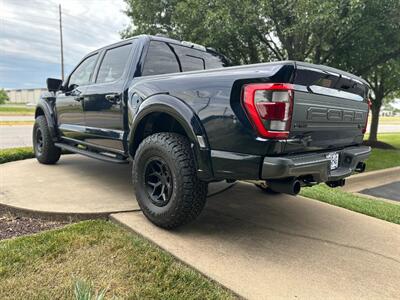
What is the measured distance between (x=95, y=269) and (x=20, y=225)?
1238 millimetres

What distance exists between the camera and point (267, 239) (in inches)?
118

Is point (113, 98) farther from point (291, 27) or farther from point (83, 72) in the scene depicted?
point (291, 27)

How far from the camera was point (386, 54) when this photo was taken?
9.12m

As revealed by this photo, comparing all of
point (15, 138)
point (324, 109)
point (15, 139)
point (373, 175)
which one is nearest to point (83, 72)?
point (324, 109)

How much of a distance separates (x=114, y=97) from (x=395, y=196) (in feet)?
18.9

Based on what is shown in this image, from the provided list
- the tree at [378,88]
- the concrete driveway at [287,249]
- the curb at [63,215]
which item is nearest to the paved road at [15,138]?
the curb at [63,215]

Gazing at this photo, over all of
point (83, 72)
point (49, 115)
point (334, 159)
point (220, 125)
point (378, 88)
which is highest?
point (378, 88)

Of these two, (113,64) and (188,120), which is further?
(113,64)

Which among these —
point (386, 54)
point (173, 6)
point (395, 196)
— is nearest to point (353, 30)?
point (386, 54)

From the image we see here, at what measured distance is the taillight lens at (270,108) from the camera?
2.36 meters

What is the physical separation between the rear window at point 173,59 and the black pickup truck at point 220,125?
0.5 inches

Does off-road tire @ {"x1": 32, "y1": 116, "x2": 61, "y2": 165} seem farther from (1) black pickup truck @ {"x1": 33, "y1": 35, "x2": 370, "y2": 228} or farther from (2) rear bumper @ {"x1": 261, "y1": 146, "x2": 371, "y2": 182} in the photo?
(2) rear bumper @ {"x1": 261, "y1": 146, "x2": 371, "y2": 182}

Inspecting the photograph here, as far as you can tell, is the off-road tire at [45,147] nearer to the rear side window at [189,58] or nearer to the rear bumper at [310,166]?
the rear side window at [189,58]

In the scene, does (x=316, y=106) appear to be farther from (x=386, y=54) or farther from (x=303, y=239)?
(x=386, y=54)
